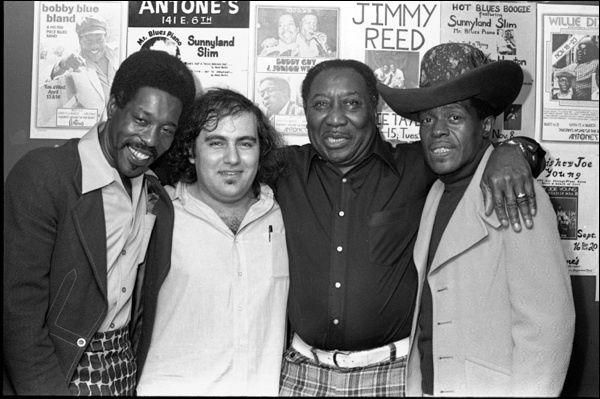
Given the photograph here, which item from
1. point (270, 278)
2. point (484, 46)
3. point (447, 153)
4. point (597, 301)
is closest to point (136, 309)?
point (270, 278)

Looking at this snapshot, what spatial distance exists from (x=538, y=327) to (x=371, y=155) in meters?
0.98

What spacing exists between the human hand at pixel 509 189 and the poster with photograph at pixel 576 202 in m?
0.96

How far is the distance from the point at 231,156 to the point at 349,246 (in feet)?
1.92

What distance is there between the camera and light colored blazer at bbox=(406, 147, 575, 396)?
5.91 ft

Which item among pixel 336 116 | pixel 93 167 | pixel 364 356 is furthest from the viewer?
pixel 336 116

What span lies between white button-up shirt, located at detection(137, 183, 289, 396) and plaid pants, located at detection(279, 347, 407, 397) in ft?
0.34

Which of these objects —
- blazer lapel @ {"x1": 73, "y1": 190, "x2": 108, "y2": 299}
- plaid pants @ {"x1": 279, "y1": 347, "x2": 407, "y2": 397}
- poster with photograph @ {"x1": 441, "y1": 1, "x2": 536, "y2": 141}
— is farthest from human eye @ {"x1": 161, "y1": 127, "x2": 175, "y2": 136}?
poster with photograph @ {"x1": 441, "y1": 1, "x2": 536, "y2": 141}

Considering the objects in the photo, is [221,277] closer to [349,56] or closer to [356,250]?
[356,250]

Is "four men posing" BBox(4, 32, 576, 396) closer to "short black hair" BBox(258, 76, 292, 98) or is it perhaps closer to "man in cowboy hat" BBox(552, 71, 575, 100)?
"short black hair" BBox(258, 76, 292, 98)

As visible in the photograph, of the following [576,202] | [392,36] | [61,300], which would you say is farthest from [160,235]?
[576,202]

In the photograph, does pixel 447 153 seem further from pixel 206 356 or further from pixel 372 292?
pixel 206 356

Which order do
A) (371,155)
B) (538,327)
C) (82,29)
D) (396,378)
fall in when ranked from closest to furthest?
1. (538,327)
2. (396,378)
3. (371,155)
4. (82,29)

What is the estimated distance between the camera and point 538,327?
1803 millimetres

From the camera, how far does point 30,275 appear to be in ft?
6.15
